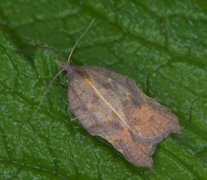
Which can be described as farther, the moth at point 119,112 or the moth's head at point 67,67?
the moth's head at point 67,67

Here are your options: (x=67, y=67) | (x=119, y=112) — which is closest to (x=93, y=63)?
(x=67, y=67)

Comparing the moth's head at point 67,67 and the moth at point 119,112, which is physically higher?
the moth's head at point 67,67

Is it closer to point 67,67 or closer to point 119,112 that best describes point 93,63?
point 67,67

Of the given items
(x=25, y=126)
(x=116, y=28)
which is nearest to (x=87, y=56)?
(x=116, y=28)

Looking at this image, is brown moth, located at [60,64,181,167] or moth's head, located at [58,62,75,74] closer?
brown moth, located at [60,64,181,167]

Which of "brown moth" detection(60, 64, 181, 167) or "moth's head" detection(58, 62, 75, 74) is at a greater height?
"moth's head" detection(58, 62, 75, 74)

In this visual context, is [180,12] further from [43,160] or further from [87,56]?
[43,160]
